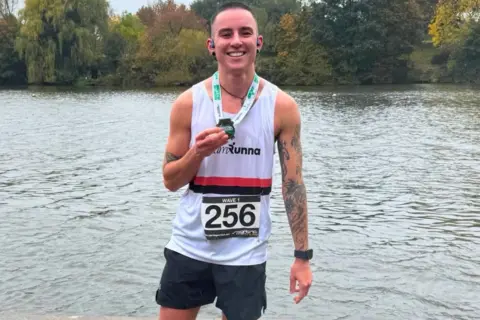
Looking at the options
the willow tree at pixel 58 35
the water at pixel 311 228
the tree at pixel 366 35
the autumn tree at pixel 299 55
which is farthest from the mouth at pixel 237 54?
the tree at pixel 366 35

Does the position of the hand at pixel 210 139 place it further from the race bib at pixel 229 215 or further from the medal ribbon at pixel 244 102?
the race bib at pixel 229 215

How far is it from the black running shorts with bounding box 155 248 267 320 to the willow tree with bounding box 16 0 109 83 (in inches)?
2388

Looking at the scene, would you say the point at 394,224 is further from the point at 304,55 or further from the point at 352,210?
the point at 304,55

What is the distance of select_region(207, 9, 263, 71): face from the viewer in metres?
3.04

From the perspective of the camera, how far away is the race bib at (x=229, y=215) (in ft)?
10.1

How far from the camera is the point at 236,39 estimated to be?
3.03 meters

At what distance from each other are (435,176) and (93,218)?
7.63 m

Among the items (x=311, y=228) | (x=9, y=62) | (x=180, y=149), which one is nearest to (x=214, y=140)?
(x=180, y=149)

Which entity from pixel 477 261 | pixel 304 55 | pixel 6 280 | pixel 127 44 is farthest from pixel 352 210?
pixel 127 44

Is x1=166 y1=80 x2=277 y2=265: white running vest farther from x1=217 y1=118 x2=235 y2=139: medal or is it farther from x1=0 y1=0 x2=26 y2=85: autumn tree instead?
x1=0 y1=0 x2=26 y2=85: autumn tree

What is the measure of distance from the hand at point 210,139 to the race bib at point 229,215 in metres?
0.36

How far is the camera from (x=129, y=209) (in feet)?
34.9

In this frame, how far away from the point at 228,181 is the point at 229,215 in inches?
6.8

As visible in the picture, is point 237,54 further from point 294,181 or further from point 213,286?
point 213,286
